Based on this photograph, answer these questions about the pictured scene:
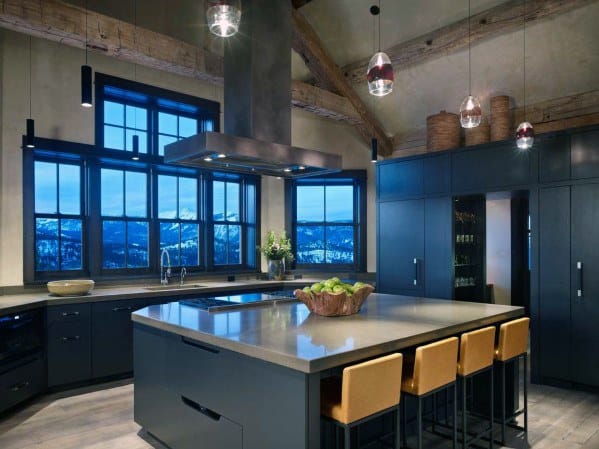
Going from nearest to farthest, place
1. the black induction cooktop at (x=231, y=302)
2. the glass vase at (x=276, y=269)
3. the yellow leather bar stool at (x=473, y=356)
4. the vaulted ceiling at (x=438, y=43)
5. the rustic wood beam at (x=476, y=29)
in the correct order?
the yellow leather bar stool at (x=473, y=356)
the black induction cooktop at (x=231, y=302)
the rustic wood beam at (x=476, y=29)
the vaulted ceiling at (x=438, y=43)
the glass vase at (x=276, y=269)

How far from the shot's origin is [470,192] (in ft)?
17.6

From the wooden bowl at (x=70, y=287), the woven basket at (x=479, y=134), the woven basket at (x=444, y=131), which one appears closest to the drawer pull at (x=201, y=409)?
the wooden bowl at (x=70, y=287)

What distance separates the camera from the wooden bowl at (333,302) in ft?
10.5

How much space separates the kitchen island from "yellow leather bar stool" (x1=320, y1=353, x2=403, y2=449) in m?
0.08

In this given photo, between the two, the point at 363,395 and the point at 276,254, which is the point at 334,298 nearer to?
the point at 363,395

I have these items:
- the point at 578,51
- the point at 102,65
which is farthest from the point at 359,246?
the point at 102,65

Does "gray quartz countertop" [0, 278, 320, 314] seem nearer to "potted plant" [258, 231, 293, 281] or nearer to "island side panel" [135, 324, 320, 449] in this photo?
"potted plant" [258, 231, 293, 281]

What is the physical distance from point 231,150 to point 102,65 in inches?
114

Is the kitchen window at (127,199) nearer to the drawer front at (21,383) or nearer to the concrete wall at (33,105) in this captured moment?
the concrete wall at (33,105)

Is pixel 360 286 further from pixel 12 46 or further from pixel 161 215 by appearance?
pixel 12 46

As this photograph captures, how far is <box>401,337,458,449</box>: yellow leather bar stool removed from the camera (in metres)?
2.59

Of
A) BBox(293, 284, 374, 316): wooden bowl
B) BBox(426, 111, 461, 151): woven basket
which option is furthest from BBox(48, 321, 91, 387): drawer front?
BBox(426, 111, 461, 151): woven basket

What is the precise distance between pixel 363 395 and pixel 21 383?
127 inches

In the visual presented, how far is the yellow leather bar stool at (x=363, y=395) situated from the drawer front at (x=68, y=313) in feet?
9.71
